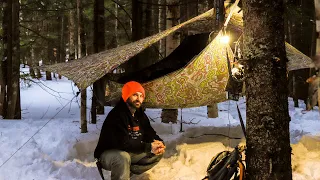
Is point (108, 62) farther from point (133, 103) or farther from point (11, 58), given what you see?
point (11, 58)

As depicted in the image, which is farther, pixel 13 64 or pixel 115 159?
pixel 13 64

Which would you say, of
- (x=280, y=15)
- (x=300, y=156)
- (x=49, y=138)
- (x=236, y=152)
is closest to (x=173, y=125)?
(x=49, y=138)

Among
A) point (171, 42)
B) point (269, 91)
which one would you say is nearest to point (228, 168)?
point (269, 91)

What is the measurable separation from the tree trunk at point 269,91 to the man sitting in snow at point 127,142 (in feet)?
3.87

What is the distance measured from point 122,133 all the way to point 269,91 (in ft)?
5.05

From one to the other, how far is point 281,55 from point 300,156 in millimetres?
2035

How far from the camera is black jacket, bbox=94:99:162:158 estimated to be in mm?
3412

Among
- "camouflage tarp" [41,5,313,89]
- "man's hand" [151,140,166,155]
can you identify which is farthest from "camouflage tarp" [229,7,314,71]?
"man's hand" [151,140,166,155]

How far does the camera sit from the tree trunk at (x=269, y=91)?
8.88 feet

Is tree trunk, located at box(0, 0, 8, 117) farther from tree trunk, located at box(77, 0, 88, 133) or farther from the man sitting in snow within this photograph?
the man sitting in snow

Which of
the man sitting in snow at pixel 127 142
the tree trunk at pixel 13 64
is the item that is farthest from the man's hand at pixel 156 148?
the tree trunk at pixel 13 64

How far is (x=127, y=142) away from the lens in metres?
3.48

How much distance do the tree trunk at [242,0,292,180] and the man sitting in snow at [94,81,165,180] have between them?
1.18m

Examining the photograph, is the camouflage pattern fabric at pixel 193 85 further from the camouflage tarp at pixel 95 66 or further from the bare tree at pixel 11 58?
the bare tree at pixel 11 58
